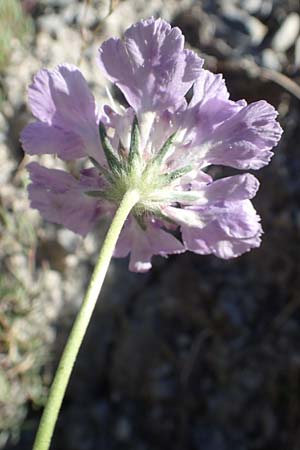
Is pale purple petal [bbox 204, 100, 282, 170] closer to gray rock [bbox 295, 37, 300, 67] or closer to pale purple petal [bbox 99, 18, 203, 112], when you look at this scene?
pale purple petal [bbox 99, 18, 203, 112]

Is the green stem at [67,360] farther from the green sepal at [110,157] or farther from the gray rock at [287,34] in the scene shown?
the gray rock at [287,34]

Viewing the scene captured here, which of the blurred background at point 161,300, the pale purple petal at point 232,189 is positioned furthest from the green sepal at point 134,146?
the blurred background at point 161,300

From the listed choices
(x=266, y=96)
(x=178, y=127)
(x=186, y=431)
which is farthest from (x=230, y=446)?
(x=178, y=127)

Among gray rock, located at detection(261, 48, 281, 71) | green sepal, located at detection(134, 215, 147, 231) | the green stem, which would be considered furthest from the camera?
gray rock, located at detection(261, 48, 281, 71)

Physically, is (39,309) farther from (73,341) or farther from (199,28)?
(73,341)

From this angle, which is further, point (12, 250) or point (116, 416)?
point (116, 416)

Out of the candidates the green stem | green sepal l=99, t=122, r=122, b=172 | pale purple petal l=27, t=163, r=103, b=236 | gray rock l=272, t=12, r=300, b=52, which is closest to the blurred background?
gray rock l=272, t=12, r=300, b=52

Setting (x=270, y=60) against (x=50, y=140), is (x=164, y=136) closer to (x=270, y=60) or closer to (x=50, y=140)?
(x=50, y=140)
